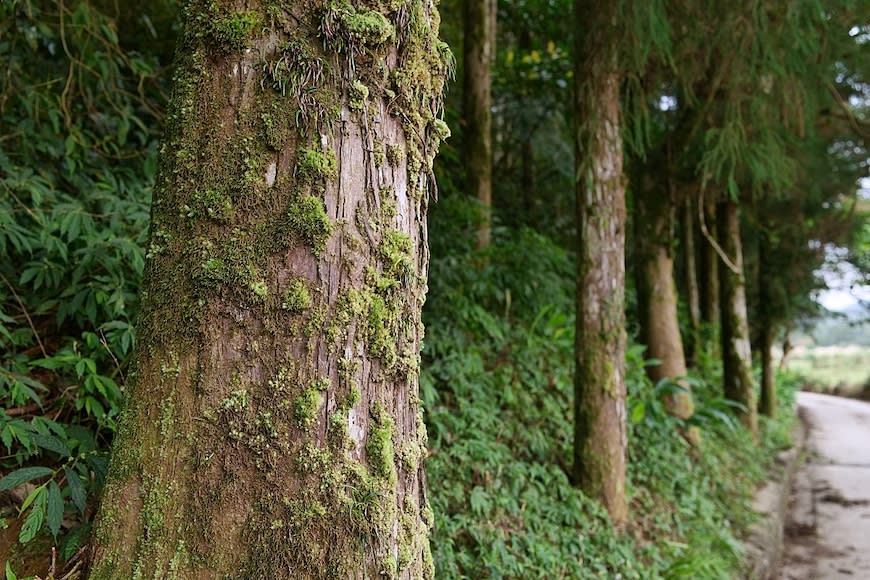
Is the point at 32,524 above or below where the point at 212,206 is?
below

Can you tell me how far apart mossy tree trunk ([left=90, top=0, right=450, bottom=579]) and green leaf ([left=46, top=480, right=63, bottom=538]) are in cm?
24

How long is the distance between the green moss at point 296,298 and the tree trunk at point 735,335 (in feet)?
28.7

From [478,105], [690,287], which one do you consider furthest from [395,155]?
[690,287]

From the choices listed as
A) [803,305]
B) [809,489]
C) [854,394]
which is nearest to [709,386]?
[809,489]

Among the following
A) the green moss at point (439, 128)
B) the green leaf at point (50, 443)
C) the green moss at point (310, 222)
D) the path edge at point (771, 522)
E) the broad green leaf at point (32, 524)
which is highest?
the green moss at point (439, 128)

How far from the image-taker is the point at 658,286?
688 centimetres

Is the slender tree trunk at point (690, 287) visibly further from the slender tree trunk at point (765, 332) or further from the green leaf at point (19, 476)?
the green leaf at point (19, 476)

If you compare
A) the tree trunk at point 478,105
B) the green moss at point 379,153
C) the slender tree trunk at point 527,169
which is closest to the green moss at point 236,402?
the green moss at point 379,153

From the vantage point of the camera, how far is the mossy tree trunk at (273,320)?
4.52ft

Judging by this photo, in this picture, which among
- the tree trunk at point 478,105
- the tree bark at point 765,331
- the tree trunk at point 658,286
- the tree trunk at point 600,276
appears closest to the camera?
the tree trunk at point 600,276

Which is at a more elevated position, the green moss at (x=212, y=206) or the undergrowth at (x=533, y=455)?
the green moss at (x=212, y=206)

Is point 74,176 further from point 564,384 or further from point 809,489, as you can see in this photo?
point 809,489

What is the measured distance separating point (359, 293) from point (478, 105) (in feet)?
17.4

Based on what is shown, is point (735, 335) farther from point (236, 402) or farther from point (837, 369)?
point (837, 369)
